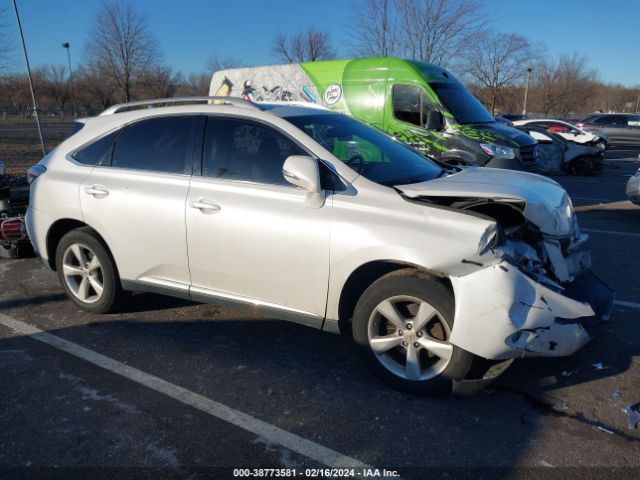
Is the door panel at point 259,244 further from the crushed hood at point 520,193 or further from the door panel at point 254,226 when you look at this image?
the crushed hood at point 520,193

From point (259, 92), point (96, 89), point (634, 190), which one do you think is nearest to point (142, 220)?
point (634, 190)

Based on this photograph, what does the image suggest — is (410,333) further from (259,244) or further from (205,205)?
(205,205)

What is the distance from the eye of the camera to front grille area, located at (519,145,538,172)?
8922 millimetres

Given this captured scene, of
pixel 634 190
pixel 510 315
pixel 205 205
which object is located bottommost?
pixel 634 190

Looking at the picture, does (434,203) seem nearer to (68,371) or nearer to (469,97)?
(68,371)

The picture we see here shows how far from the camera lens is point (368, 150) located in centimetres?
394

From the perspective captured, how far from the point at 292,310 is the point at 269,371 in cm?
45

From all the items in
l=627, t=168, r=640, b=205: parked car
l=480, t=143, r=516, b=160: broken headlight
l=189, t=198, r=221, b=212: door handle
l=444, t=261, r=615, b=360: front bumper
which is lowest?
l=627, t=168, r=640, b=205: parked car

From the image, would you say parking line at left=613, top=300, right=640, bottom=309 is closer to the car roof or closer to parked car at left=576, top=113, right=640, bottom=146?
the car roof

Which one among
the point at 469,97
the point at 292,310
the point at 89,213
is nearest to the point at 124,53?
the point at 469,97

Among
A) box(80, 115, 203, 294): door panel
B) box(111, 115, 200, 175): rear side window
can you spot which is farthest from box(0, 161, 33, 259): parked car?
box(111, 115, 200, 175): rear side window

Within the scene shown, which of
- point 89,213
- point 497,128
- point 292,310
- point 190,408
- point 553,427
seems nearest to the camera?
point 553,427

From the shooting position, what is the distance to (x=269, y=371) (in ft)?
11.3

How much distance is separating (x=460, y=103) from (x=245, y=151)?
6.52 meters
